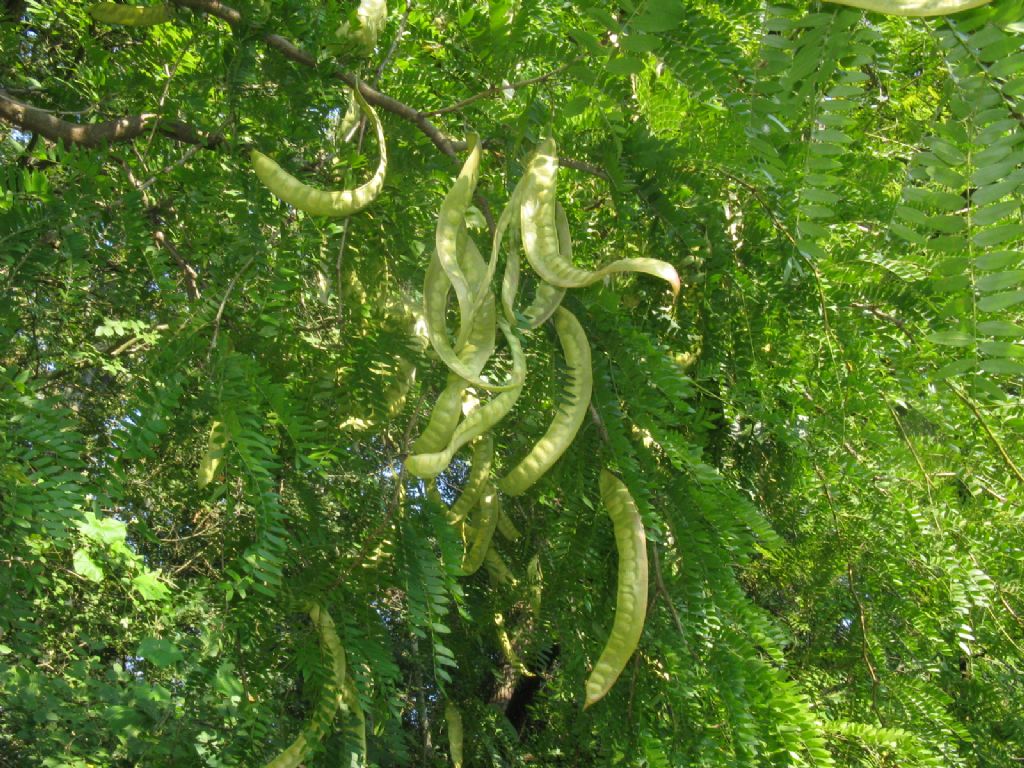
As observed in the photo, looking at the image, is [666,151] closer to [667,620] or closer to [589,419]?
[589,419]

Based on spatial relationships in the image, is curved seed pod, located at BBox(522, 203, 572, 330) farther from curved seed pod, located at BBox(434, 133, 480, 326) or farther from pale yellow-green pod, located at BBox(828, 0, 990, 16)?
pale yellow-green pod, located at BBox(828, 0, 990, 16)

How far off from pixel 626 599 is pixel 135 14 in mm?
1281

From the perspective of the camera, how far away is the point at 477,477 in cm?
151

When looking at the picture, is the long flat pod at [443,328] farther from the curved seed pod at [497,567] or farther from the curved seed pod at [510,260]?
the curved seed pod at [497,567]

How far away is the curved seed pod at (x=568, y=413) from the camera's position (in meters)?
1.14

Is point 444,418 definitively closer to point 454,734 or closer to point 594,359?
point 594,359

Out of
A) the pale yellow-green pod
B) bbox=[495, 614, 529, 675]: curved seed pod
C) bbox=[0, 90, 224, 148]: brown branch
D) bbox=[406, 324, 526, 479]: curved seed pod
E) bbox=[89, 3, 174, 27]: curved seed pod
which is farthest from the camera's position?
bbox=[495, 614, 529, 675]: curved seed pod

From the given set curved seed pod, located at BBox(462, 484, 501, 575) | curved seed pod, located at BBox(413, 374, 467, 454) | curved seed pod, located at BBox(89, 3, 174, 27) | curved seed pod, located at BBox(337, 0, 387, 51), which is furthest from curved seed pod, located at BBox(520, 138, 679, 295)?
curved seed pod, located at BBox(89, 3, 174, 27)

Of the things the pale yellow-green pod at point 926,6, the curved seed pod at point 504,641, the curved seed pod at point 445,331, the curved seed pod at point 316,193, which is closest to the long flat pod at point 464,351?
the curved seed pod at point 445,331

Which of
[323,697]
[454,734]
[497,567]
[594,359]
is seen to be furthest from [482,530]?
[454,734]

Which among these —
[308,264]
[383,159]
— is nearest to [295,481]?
[308,264]

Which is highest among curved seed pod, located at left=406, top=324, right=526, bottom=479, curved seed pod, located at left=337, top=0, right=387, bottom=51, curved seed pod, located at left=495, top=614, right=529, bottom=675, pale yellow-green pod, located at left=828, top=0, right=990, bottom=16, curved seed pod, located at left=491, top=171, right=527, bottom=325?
pale yellow-green pod, located at left=828, top=0, right=990, bottom=16

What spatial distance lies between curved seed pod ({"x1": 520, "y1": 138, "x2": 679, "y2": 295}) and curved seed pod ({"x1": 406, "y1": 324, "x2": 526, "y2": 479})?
0.09 metres

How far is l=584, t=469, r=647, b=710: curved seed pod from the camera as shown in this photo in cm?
113
